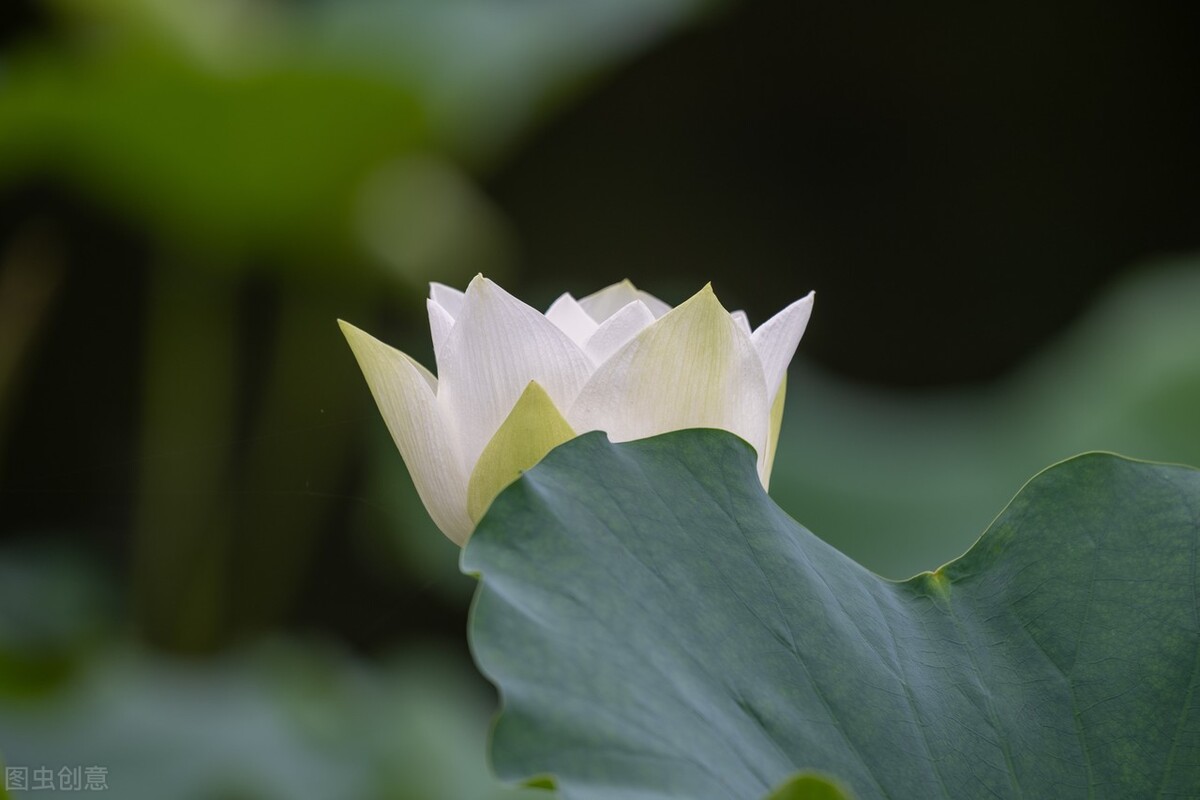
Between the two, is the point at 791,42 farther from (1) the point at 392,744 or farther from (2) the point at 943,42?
(1) the point at 392,744

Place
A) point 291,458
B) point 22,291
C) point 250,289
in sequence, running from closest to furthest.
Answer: point 22,291 < point 291,458 < point 250,289

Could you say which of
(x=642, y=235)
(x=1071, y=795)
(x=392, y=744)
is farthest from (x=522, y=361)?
(x=642, y=235)

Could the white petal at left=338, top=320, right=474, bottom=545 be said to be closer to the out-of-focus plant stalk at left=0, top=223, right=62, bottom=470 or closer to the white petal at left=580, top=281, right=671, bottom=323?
the white petal at left=580, top=281, right=671, bottom=323

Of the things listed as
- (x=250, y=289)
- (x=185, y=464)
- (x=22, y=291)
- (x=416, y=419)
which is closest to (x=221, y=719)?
(x=185, y=464)

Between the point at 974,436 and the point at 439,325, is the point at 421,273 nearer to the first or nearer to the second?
the point at 974,436

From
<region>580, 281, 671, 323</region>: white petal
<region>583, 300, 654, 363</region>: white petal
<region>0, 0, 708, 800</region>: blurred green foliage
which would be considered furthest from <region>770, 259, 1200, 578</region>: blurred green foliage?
<region>583, 300, 654, 363</region>: white petal

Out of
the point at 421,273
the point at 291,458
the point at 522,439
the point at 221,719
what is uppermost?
the point at 421,273

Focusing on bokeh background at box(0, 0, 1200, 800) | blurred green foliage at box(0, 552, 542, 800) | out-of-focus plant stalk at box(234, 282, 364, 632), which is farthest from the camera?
out-of-focus plant stalk at box(234, 282, 364, 632)
